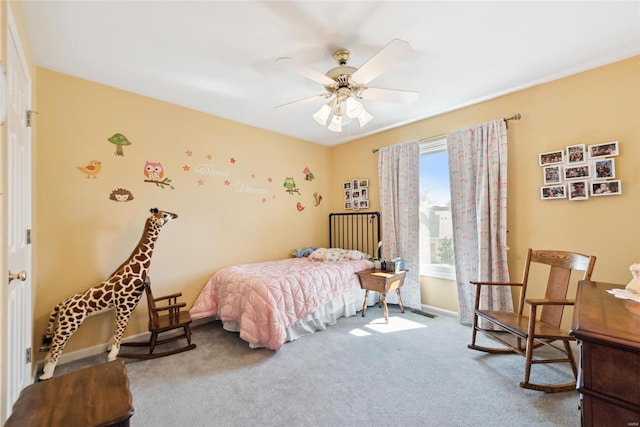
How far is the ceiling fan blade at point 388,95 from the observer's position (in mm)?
2252

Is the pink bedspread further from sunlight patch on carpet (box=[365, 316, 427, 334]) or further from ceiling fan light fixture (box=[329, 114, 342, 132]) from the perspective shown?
ceiling fan light fixture (box=[329, 114, 342, 132])

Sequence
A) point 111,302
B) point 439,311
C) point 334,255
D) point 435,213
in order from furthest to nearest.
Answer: point 334,255
point 435,213
point 439,311
point 111,302

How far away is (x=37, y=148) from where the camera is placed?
228 cm

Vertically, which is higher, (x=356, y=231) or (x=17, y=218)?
(x=17, y=218)

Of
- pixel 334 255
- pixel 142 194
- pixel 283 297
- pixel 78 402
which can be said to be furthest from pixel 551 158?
pixel 142 194

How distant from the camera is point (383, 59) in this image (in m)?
1.79

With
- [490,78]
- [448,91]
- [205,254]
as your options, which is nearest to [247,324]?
[205,254]

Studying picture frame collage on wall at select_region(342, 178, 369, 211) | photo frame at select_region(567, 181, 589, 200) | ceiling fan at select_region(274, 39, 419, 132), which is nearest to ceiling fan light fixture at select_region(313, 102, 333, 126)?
ceiling fan at select_region(274, 39, 419, 132)

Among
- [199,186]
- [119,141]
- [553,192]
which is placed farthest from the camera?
[199,186]

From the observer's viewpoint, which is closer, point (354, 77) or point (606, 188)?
point (354, 77)

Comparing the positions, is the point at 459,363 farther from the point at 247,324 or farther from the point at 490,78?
the point at 490,78

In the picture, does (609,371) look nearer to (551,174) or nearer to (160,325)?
(551,174)

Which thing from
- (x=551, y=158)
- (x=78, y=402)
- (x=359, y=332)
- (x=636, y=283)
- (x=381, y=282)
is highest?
(x=551, y=158)

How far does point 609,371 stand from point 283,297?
7.04 feet
